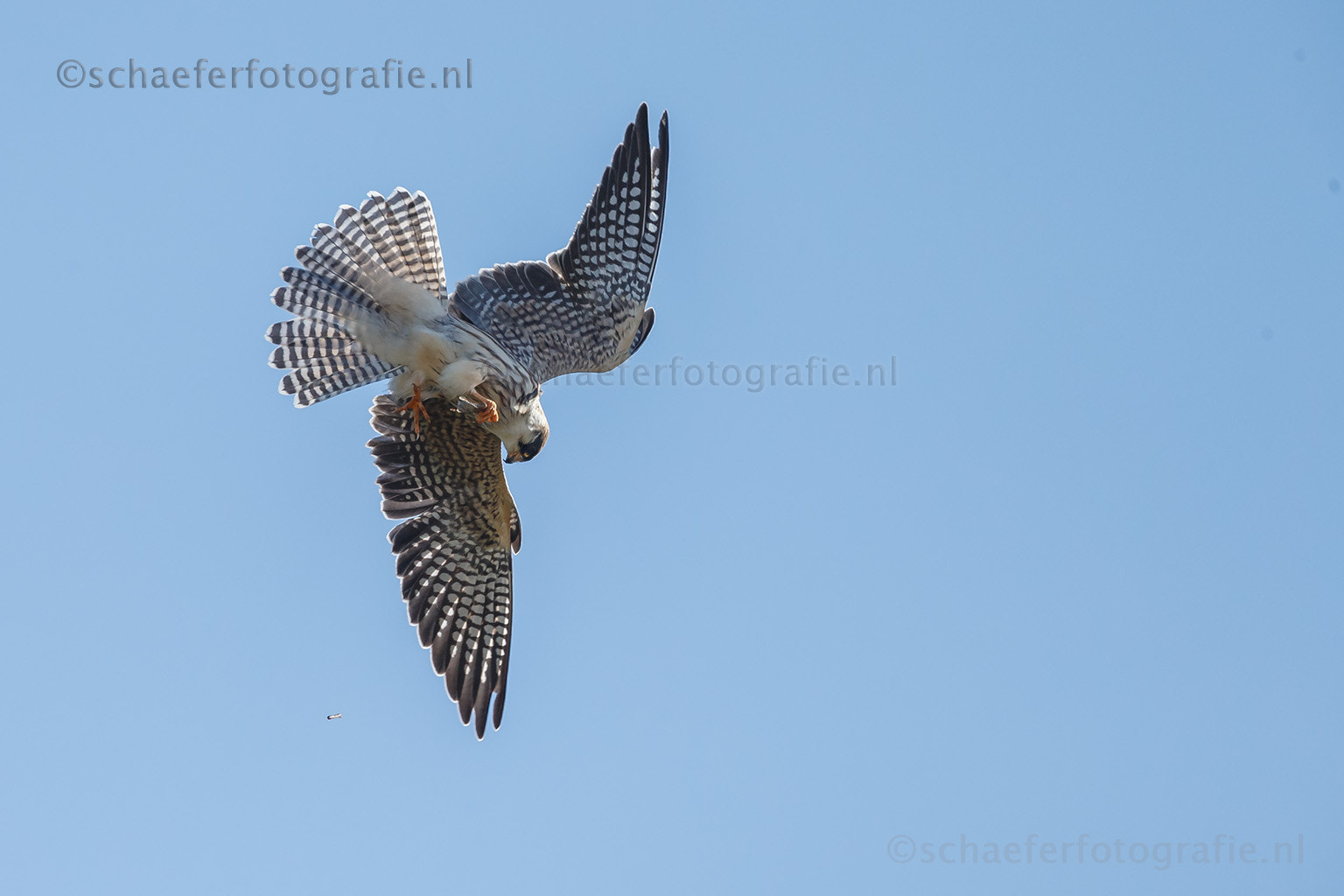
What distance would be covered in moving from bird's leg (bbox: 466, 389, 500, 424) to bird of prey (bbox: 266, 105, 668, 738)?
0.03ft

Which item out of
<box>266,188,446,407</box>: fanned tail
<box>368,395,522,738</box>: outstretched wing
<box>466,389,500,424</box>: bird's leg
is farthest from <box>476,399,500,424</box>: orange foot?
<box>266,188,446,407</box>: fanned tail

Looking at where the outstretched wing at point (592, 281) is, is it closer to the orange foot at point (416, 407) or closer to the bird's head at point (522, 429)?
the bird's head at point (522, 429)

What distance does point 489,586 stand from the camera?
30.3 ft

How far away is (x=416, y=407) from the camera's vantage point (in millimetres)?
8531

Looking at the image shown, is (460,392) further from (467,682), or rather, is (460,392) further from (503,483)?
(467,682)

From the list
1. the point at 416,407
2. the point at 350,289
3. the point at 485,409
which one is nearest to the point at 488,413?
the point at 485,409

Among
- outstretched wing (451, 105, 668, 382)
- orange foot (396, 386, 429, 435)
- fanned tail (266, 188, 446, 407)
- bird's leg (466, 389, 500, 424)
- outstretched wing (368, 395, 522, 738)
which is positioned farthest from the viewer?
outstretched wing (368, 395, 522, 738)

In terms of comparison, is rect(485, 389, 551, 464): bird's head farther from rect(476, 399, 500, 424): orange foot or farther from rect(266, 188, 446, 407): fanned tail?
rect(266, 188, 446, 407): fanned tail

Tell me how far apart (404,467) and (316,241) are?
1.76m

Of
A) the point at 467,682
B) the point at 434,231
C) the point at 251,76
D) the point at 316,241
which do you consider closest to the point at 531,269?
the point at 434,231

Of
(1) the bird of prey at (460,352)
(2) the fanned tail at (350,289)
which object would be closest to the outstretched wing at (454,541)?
(1) the bird of prey at (460,352)

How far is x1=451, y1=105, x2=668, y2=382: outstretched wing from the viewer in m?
8.66

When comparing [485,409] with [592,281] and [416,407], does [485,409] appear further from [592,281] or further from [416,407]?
[592,281]

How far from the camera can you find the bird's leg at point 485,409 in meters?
8.30
